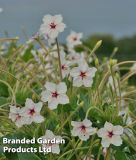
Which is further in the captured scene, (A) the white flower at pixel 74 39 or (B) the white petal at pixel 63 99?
(A) the white flower at pixel 74 39

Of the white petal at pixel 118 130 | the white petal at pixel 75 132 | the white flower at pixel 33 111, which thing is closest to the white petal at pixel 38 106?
the white flower at pixel 33 111

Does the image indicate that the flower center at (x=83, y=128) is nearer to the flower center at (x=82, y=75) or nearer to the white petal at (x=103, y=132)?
the white petal at (x=103, y=132)

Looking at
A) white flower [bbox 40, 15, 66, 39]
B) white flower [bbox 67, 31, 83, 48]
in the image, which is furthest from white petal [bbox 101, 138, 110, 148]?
white flower [bbox 67, 31, 83, 48]

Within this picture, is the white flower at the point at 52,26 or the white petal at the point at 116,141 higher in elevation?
the white flower at the point at 52,26

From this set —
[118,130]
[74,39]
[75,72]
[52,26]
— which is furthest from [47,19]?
[74,39]

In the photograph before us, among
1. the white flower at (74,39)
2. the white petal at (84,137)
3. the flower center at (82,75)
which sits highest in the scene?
the white flower at (74,39)

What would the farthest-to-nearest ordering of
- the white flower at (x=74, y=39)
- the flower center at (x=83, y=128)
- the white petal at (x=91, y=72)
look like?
the white flower at (x=74, y=39) < the white petal at (x=91, y=72) < the flower center at (x=83, y=128)

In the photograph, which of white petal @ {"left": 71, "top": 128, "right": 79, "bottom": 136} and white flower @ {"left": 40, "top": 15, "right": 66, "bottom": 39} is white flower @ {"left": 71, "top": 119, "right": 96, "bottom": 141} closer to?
white petal @ {"left": 71, "top": 128, "right": 79, "bottom": 136}

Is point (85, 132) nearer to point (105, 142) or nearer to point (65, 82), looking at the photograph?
point (105, 142)

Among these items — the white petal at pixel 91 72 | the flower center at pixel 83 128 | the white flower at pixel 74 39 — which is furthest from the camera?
the white flower at pixel 74 39
